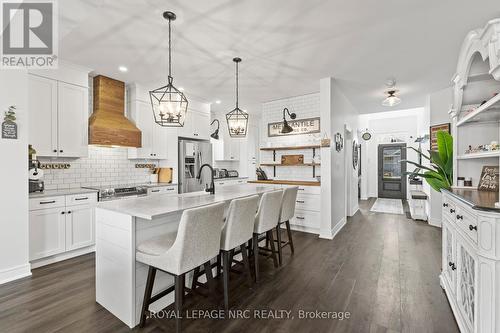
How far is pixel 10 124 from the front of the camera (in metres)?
2.68

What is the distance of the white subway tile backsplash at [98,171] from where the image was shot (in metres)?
3.68

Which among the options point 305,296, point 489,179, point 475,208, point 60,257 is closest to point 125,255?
point 305,296

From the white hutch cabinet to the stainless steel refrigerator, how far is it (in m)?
3.91

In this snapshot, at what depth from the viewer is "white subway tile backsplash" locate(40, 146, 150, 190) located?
12.1ft

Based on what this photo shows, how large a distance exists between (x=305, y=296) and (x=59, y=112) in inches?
163

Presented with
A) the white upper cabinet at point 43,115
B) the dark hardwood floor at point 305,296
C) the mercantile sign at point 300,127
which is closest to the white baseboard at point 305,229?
the dark hardwood floor at point 305,296

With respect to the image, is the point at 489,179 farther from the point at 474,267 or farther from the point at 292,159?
the point at 292,159

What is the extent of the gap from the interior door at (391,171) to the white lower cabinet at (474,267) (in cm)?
702

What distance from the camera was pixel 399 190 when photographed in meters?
8.45

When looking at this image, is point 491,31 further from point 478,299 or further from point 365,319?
point 365,319

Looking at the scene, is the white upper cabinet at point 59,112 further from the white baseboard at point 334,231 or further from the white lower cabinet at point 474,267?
the white lower cabinet at point 474,267

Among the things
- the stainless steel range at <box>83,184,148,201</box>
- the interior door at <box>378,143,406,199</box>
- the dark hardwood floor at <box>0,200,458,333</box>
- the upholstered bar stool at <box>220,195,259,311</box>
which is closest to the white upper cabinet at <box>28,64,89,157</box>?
the stainless steel range at <box>83,184,148,201</box>

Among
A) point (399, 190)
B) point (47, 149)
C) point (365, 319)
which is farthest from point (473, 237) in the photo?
point (399, 190)

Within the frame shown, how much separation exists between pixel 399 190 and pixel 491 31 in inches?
319
